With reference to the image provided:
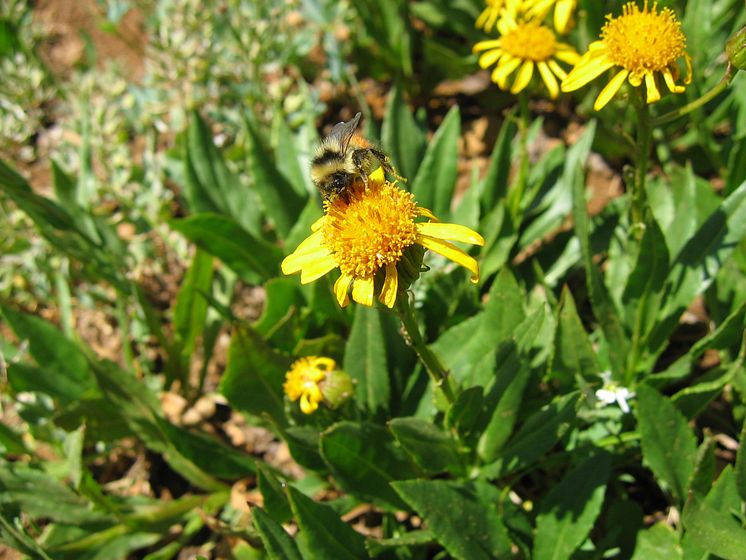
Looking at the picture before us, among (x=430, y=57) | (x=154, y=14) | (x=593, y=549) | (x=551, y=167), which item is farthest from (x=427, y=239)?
(x=154, y=14)

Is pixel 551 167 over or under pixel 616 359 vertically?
over

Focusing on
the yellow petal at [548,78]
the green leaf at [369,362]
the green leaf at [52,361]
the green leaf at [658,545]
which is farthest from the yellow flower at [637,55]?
the green leaf at [52,361]

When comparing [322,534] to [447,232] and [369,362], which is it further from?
[447,232]

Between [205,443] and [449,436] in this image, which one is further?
[205,443]

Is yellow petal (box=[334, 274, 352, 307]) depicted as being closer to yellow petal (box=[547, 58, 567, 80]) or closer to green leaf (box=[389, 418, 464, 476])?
green leaf (box=[389, 418, 464, 476])

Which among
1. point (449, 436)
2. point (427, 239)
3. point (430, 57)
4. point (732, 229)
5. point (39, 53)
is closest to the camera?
point (427, 239)

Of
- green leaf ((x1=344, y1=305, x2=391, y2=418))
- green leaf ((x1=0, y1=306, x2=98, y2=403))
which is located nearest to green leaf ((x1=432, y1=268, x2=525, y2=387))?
green leaf ((x1=344, y1=305, x2=391, y2=418))

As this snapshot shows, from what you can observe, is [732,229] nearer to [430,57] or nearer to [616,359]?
[616,359]
